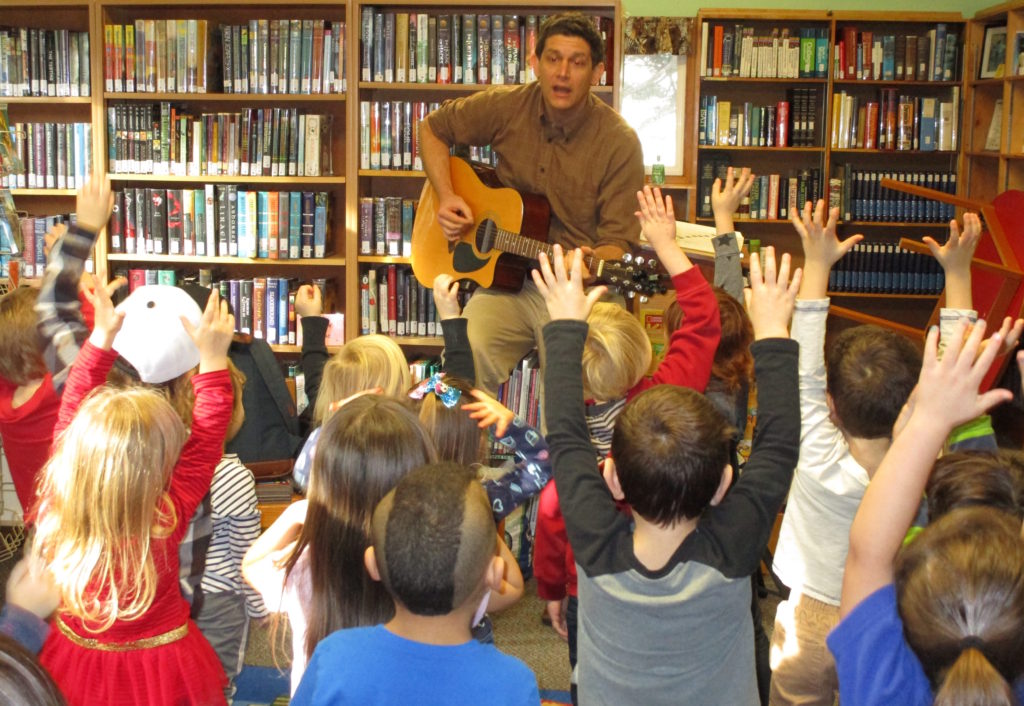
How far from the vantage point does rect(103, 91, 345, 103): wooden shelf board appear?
4.57 m

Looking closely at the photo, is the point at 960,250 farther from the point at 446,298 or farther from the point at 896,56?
the point at 896,56

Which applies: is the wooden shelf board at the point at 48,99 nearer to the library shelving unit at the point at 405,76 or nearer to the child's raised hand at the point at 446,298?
the library shelving unit at the point at 405,76

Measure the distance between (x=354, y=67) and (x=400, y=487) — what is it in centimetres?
346

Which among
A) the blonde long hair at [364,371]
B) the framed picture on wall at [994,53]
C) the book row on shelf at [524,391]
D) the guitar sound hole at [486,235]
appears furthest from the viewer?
the framed picture on wall at [994,53]

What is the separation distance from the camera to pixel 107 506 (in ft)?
5.62

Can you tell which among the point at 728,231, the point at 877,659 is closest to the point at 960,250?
the point at 728,231

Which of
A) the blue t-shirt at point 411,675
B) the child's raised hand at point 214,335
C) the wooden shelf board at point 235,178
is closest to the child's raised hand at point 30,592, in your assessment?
the blue t-shirt at point 411,675

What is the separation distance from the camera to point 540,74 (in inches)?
145

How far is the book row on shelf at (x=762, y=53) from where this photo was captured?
5883 mm

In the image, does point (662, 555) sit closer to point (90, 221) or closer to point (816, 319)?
point (816, 319)

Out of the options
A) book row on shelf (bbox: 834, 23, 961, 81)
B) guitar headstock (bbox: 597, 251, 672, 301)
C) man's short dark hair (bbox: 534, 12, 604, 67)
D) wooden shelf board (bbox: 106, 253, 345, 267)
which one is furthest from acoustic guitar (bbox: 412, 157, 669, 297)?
book row on shelf (bbox: 834, 23, 961, 81)

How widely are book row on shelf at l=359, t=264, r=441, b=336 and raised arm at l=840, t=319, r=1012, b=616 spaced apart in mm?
3436

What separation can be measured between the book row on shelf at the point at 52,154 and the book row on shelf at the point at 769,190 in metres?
3.20

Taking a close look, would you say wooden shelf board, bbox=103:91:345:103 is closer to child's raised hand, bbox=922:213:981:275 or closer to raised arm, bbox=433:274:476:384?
raised arm, bbox=433:274:476:384
